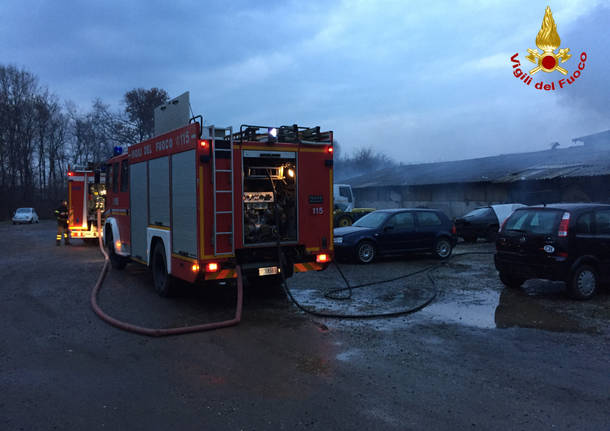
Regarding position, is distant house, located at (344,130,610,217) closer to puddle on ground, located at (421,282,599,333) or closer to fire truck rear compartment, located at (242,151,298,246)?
puddle on ground, located at (421,282,599,333)

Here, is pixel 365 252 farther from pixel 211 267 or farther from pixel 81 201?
pixel 81 201

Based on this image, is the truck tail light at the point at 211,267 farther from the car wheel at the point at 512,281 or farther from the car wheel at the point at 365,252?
the car wheel at the point at 365,252


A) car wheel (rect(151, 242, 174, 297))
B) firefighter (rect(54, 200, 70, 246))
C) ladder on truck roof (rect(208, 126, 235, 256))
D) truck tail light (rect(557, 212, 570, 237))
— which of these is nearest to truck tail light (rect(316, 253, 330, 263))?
ladder on truck roof (rect(208, 126, 235, 256))

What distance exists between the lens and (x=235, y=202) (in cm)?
737

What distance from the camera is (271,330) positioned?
6.64m

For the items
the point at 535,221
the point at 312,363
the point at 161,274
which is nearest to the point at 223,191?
the point at 161,274

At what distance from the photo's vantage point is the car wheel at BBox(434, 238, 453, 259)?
13.6 metres

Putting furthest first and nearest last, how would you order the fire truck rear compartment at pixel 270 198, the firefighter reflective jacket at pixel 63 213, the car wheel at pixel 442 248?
the firefighter reflective jacket at pixel 63 213 → the car wheel at pixel 442 248 → the fire truck rear compartment at pixel 270 198

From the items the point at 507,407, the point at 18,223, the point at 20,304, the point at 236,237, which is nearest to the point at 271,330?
the point at 236,237

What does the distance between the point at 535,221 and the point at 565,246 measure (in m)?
0.75

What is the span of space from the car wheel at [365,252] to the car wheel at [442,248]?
1.93m

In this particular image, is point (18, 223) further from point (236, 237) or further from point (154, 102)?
point (236, 237)

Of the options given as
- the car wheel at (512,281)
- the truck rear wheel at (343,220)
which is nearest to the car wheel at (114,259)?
the car wheel at (512,281)

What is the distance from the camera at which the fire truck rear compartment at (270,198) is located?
7.93m
